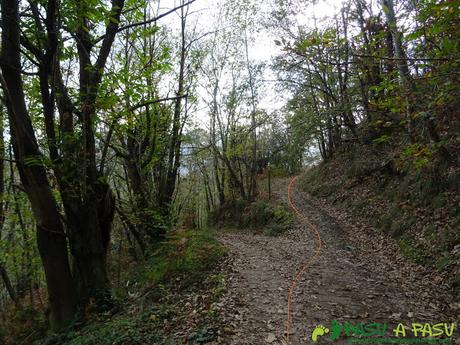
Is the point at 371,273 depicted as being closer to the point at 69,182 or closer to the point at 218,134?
the point at 69,182

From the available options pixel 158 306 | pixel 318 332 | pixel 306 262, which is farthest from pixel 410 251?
pixel 158 306

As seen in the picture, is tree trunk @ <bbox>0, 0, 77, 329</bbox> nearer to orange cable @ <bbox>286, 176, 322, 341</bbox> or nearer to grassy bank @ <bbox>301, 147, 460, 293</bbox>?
orange cable @ <bbox>286, 176, 322, 341</bbox>

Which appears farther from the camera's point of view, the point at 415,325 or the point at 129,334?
the point at 129,334

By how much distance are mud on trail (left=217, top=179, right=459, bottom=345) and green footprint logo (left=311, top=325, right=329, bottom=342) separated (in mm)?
71

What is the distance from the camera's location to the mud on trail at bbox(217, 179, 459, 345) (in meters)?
4.19

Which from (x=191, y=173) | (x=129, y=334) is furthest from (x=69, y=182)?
(x=191, y=173)

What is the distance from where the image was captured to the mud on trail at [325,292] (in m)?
4.19

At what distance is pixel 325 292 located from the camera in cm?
516

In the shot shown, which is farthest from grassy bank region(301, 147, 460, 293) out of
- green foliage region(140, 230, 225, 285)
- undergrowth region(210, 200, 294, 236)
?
green foliage region(140, 230, 225, 285)

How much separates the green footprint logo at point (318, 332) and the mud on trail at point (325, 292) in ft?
Answer: 0.23

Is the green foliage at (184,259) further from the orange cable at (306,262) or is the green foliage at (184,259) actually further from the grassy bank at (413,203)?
the grassy bank at (413,203)

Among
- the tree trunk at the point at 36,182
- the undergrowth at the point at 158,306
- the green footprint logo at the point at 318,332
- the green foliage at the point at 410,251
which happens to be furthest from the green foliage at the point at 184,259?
the green foliage at the point at 410,251

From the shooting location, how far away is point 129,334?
441 centimetres

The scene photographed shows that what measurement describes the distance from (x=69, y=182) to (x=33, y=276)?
9.89 m
